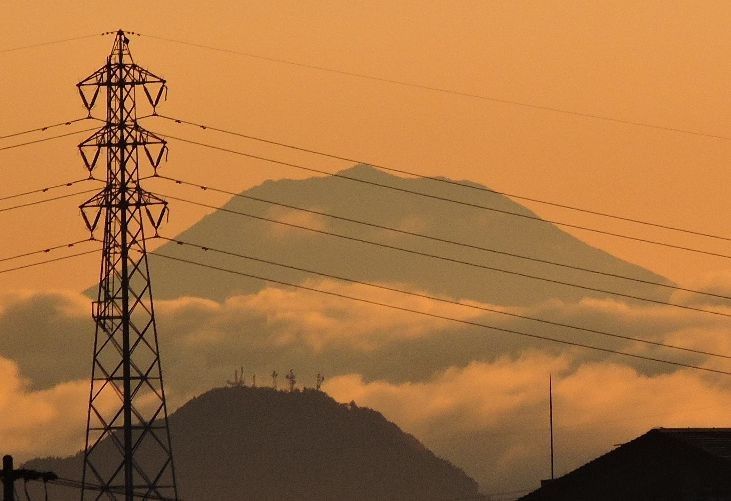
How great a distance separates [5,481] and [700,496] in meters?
42.8

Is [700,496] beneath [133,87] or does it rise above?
beneath

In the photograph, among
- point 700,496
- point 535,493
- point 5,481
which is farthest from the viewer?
point 535,493

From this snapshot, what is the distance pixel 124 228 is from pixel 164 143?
206 inches

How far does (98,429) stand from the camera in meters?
114

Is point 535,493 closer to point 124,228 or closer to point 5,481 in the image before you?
point 124,228

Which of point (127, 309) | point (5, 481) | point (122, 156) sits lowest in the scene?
point (5, 481)

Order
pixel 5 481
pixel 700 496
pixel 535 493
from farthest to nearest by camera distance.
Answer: pixel 535 493 < pixel 700 496 < pixel 5 481

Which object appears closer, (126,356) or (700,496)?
(700,496)

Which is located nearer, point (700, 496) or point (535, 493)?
point (700, 496)

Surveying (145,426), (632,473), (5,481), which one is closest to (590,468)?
(632,473)

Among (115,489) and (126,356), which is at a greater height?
(126,356)

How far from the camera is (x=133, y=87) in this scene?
11919cm

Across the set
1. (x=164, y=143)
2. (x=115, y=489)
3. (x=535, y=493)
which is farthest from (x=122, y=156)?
(x=535, y=493)

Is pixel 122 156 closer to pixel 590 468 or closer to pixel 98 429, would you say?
pixel 98 429
